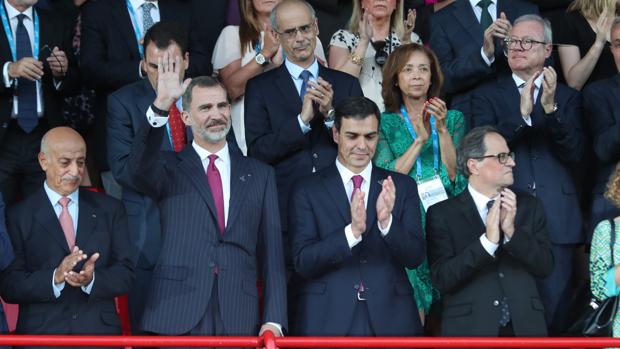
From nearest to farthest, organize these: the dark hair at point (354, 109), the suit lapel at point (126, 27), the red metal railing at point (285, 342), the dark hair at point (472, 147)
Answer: the red metal railing at point (285, 342), the dark hair at point (354, 109), the dark hair at point (472, 147), the suit lapel at point (126, 27)

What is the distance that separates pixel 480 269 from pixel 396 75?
151 cm

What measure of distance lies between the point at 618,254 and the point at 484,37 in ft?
6.04

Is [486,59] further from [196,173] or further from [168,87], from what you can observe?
[168,87]

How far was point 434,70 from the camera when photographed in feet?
24.2

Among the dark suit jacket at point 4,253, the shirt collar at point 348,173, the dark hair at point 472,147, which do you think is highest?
the dark hair at point 472,147

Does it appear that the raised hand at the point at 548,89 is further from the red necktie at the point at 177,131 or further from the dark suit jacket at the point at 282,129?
the red necktie at the point at 177,131

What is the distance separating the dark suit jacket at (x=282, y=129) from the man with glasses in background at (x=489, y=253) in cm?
81

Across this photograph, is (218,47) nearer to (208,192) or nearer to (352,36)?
(352,36)

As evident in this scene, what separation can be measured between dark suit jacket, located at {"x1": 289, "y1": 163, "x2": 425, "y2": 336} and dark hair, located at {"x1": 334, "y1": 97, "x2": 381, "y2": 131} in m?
0.36

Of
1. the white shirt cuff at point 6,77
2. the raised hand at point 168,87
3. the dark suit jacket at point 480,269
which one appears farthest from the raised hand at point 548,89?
the white shirt cuff at point 6,77

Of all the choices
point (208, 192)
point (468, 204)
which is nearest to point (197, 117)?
point (208, 192)

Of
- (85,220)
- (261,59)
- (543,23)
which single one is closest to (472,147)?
(543,23)

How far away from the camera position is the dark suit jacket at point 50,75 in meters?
7.60

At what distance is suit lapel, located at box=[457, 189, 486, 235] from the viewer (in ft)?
21.3
